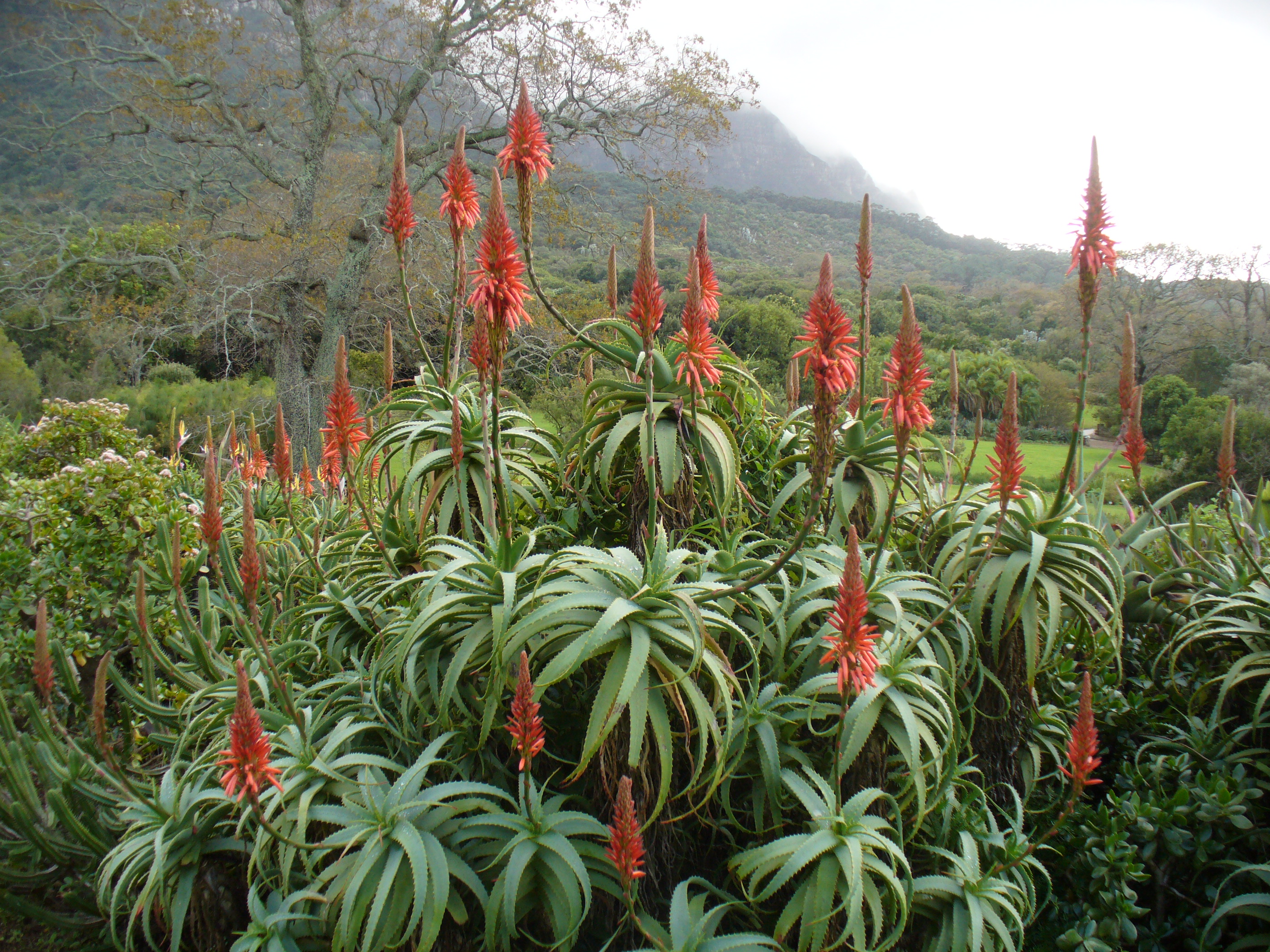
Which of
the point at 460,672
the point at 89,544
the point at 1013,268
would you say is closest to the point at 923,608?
the point at 460,672

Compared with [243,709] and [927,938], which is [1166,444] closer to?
[927,938]

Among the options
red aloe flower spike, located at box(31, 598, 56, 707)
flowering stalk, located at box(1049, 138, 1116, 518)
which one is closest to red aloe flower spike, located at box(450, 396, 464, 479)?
red aloe flower spike, located at box(31, 598, 56, 707)

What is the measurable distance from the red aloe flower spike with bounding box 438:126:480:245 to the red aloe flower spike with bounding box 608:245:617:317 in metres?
0.84

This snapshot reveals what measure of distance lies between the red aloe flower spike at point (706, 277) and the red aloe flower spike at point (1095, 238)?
0.99 meters

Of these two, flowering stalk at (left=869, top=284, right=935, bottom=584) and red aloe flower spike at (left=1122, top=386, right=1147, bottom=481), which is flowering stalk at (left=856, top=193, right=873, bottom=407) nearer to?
flowering stalk at (left=869, top=284, right=935, bottom=584)

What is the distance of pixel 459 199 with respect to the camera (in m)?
2.12

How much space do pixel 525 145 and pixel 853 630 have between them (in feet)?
5.37

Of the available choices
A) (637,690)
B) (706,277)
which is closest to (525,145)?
(706,277)

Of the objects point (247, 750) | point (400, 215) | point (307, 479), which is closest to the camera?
point (247, 750)

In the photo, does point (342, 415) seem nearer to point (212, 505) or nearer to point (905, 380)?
point (212, 505)

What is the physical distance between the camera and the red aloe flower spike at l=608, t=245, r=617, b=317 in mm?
2916

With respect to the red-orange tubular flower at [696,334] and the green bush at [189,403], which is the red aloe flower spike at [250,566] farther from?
the green bush at [189,403]

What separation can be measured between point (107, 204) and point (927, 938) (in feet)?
88.6

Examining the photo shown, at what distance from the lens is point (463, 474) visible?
7.83ft
